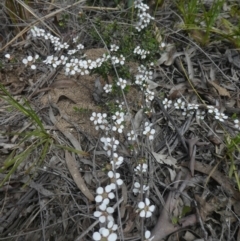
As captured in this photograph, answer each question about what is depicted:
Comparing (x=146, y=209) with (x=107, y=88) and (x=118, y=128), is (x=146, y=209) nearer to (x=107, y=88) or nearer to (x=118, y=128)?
(x=118, y=128)

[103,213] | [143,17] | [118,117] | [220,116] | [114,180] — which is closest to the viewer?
[103,213]

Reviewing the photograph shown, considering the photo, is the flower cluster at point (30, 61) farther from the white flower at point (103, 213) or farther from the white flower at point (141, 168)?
the white flower at point (103, 213)

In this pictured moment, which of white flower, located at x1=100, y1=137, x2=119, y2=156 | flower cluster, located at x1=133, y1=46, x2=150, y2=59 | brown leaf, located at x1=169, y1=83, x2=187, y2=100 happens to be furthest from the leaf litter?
flower cluster, located at x1=133, y1=46, x2=150, y2=59

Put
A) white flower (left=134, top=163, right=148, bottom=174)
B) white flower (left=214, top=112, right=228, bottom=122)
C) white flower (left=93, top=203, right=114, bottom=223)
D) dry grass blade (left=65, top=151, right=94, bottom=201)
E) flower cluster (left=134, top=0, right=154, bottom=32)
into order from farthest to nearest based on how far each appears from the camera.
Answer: flower cluster (left=134, top=0, right=154, bottom=32) → white flower (left=214, top=112, right=228, bottom=122) → dry grass blade (left=65, top=151, right=94, bottom=201) → white flower (left=134, top=163, right=148, bottom=174) → white flower (left=93, top=203, right=114, bottom=223)

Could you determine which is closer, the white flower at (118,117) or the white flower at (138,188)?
the white flower at (138,188)

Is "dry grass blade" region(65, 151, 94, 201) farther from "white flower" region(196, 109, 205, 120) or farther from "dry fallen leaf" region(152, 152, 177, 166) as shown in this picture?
"white flower" region(196, 109, 205, 120)

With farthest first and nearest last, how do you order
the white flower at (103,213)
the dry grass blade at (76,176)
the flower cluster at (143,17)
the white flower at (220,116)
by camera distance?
1. the flower cluster at (143,17)
2. the white flower at (220,116)
3. the dry grass blade at (76,176)
4. the white flower at (103,213)

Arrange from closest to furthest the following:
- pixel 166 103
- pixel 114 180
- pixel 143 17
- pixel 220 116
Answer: pixel 114 180 < pixel 220 116 < pixel 166 103 < pixel 143 17

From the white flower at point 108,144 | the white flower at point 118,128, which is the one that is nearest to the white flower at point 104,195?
the white flower at point 108,144

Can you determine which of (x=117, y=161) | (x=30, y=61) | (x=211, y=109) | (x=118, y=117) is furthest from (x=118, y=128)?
(x=30, y=61)
